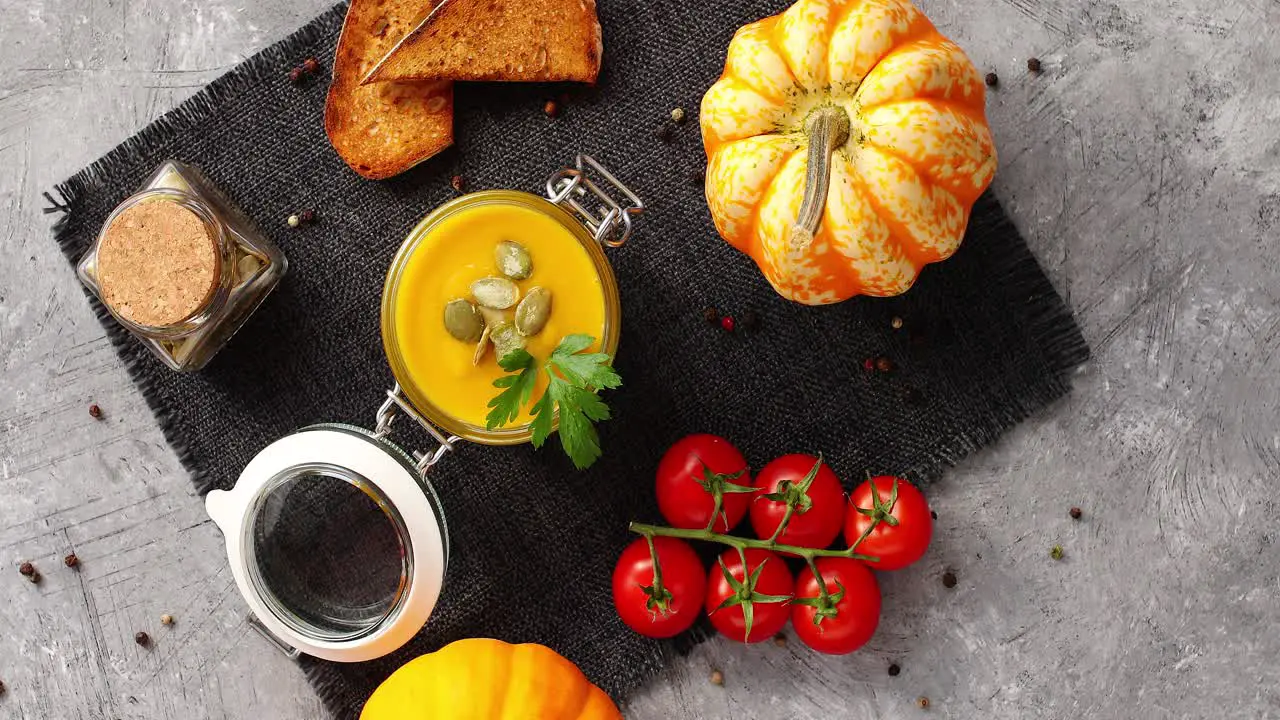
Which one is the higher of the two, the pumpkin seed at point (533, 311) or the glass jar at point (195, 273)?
the pumpkin seed at point (533, 311)

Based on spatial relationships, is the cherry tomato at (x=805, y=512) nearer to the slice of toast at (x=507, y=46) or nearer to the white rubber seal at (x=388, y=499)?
the white rubber seal at (x=388, y=499)

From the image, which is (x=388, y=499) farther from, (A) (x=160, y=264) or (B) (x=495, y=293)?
(A) (x=160, y=264)

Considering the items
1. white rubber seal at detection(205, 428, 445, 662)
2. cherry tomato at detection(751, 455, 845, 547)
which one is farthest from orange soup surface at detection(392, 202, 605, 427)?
cherry tomato at detection(751, 455, 845, 547)

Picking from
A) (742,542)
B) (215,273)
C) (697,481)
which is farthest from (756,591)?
(215,273)

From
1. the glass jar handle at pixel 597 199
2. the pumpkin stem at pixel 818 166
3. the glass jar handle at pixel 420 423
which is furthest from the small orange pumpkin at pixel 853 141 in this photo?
the glass jar handle at pixel 420 423

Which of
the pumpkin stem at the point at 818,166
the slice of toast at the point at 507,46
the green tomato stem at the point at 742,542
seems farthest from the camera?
the slice of toast at the point at 507,46

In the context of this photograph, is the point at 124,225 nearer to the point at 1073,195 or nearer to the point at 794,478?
the point at 794,478
